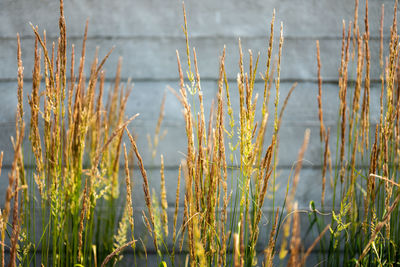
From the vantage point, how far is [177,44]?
1.88 metres

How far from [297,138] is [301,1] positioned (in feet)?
1.89

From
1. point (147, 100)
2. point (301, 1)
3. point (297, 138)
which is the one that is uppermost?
point (301, 1)

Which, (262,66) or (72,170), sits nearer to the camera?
(72,170)

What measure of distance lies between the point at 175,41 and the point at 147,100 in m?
0.27

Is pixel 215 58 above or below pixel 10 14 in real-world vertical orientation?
below

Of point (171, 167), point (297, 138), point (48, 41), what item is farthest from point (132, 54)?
point (297, 138)

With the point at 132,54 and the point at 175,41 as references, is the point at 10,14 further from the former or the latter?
the point at 175,41

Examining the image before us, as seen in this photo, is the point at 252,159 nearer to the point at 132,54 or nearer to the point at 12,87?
the point at 132,54

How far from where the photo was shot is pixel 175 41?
188cm

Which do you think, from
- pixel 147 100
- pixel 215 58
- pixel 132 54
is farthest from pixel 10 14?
pixel 215 58

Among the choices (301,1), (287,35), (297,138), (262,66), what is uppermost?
→ (301,1)

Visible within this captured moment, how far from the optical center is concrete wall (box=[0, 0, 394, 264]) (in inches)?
73.0

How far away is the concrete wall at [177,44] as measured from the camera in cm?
186

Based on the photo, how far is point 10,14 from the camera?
1850 millimetres
